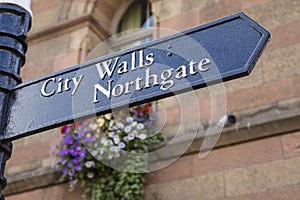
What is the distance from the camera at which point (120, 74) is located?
190 cm

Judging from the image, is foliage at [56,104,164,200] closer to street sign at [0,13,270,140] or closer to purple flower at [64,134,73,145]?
purple flower at [64,134,73,145]

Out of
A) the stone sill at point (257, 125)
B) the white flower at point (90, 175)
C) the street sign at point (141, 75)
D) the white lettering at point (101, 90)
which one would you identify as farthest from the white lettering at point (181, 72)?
the white flower at point (90, 175)

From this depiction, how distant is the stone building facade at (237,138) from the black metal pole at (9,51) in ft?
7.09

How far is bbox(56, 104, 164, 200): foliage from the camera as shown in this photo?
4203mm

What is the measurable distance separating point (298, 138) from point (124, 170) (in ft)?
4.25

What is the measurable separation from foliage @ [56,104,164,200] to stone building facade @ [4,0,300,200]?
0.15 meters

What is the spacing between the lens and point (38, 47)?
19.7 ft

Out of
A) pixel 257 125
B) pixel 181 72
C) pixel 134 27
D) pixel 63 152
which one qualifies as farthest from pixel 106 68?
pixel 134 27

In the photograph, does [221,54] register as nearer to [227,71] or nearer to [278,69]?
[227,71]

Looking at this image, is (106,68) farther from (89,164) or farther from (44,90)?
(89,164)

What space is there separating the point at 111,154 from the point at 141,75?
2471 millimetres

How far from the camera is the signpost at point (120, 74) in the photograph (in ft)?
5.54

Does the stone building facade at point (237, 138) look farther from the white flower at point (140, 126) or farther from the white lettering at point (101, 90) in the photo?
the white lettering at point (101, 90)

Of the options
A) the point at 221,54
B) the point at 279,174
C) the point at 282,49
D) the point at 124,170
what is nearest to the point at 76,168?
the point at 124,170
